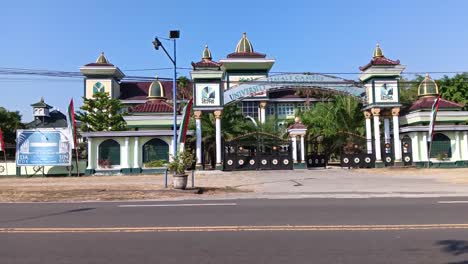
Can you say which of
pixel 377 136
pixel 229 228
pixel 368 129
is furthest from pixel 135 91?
pixel 229 228

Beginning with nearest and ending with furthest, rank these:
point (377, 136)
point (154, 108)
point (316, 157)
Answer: point (154, 108)
point (377, 136)
point (316, 157)

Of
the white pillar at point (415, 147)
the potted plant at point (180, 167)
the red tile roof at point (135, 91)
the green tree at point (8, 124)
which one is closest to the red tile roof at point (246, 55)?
the red tile roof at point (135, 91)

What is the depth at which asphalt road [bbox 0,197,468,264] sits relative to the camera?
6227 mm

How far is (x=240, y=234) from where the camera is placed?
783 cm

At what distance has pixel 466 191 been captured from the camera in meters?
16.0

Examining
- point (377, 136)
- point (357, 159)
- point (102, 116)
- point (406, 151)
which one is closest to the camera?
point (377, 136)

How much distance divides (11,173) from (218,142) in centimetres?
1502

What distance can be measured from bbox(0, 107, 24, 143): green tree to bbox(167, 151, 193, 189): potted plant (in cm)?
4485

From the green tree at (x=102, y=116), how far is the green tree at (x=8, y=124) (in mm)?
22908

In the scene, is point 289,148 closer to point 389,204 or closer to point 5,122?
point 389,204

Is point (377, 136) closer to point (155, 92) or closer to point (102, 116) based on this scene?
point (155, 92)

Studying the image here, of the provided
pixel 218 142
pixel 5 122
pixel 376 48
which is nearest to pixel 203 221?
pixel 218 142

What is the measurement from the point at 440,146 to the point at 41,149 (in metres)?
29.2

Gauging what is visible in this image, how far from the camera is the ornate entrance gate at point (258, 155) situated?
1204 inches
